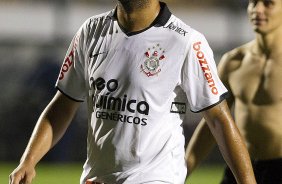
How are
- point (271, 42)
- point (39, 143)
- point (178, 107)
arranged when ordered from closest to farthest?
point (178, 107)
point (39, 143)
point (271, 42)

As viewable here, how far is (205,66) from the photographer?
450 centimetres

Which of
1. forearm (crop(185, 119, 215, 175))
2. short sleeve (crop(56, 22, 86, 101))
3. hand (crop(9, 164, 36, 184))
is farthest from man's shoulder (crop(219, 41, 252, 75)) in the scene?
hand (crop(9, 164, 36, 184))

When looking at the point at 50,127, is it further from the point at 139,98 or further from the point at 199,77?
the point at 199,77

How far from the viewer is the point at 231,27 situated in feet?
47.6

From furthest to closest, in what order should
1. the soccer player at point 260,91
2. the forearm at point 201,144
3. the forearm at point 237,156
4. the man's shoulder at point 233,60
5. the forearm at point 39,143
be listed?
the man's shoulder at point 233,60, the soccer player at point 260,91, the forearm at point 201,144, the forearm at point 39,143, the forearm at point 237,156

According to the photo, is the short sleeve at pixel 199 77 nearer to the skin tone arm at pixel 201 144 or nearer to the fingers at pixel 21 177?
the fingers at pixel 21 177

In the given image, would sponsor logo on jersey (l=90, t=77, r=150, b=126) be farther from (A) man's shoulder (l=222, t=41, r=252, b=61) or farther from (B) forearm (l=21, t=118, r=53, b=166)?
(A) man's shoulder (l=222, t=41, r=252, b=61)

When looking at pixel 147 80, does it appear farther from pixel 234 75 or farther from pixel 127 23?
pixel 234 75

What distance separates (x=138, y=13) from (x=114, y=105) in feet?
1.54

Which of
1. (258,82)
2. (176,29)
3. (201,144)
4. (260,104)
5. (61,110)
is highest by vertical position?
(176,29)

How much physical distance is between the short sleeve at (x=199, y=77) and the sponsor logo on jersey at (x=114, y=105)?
9.3 inches

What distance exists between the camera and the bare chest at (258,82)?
6.34m

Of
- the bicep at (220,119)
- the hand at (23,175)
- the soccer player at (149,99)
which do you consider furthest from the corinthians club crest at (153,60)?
the hand at (23,175)

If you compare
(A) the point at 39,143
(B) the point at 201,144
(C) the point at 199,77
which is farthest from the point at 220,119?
(B) the point at 201,144
